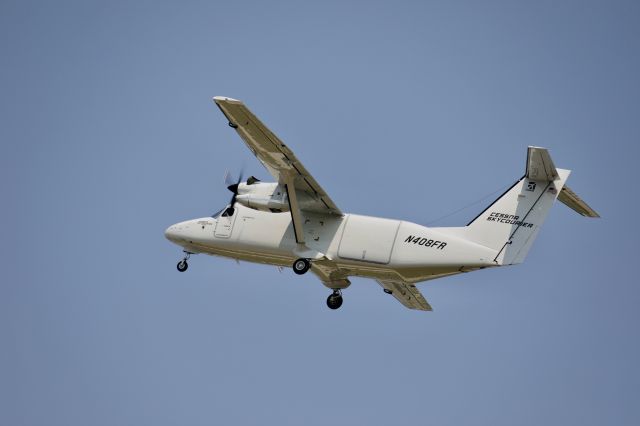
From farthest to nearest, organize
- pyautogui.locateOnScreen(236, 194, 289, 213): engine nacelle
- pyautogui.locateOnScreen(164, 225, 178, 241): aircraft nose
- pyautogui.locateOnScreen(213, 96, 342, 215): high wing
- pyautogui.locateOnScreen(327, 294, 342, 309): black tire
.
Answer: pyautogui.locateOnScreen(164, 225, 178, 241): aircraft nose, pyautogui.locateOnScreen(327, 294, 342, 309): black tire, pyautogui.locateOnScreen(236, 194, 289, 213): engine nacelle, pyautogui.locateOnScreen(213, 96, 342, 215): high wing

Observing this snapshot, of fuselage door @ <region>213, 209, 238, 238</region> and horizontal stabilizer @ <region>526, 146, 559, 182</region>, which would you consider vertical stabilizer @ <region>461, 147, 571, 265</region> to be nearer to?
horizontal stabilizer @ <region>526, 146, 559, 182</region>

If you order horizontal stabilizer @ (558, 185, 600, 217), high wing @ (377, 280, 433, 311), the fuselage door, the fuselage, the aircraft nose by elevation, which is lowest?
the aircraft nose

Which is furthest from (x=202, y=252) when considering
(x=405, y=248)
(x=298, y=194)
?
(x=405, y=248)

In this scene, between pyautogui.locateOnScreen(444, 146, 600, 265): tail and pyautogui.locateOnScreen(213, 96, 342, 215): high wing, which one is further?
pyautogui.locateOnScreen(444, 146, 600, 265): tail

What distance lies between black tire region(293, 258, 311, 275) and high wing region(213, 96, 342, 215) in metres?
1.59

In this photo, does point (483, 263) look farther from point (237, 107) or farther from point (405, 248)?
point (237, 107)

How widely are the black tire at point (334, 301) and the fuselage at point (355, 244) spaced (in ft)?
6.02

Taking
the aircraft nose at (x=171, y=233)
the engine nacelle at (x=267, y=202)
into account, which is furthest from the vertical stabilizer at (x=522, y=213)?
the aircraft nose at (x=171, y=233)

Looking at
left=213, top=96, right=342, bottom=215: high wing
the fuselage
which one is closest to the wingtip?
left=213, top=96, right=342, bottom=215: high wing

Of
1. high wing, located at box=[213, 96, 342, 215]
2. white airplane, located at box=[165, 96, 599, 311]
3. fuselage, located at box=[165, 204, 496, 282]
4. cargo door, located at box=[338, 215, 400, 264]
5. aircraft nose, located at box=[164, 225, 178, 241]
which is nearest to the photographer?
high wing, located at box=[213, 96, 342, 215]

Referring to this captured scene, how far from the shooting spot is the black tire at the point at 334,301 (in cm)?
3147

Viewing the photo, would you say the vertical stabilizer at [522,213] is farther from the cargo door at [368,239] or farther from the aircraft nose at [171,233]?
the aircraft nose at [171,233]

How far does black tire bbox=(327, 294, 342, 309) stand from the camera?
31.5m

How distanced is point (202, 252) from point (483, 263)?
30.3ft
